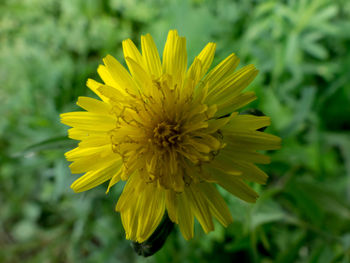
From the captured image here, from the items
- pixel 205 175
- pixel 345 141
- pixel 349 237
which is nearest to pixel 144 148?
pixel 205 175

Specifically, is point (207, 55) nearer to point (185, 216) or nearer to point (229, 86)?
point (229, 86)

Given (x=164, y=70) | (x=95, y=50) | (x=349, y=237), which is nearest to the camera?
(x=164, y=70)

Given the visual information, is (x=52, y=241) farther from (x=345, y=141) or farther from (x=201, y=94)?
(x=345, y=141)

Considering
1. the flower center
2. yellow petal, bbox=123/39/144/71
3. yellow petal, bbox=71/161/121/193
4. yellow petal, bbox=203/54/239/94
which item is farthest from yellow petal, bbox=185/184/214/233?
yellow petal, bbox=123/39/144/71

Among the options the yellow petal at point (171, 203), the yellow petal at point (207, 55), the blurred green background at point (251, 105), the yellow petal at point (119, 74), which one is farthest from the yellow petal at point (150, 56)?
the blurred green background at point (251, 105)

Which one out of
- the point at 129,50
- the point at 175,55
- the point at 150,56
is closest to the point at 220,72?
the point at 175,55

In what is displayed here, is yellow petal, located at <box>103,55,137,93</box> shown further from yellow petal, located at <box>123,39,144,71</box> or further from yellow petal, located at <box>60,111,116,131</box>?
yellow petal, located at <box>60,111,116,131</box>
